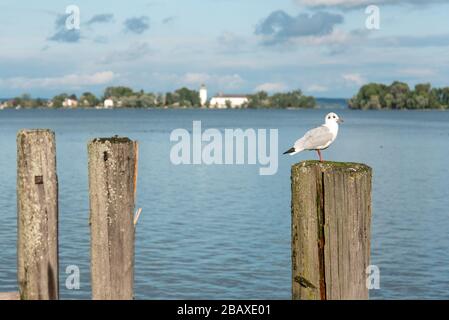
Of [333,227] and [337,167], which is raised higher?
[337,167]

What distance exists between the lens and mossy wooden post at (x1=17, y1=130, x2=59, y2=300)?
275 inches

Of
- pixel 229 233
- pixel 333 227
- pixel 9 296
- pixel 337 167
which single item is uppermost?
pixel 337 167

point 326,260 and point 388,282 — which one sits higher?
point 326,260

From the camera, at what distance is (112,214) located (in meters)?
6.66

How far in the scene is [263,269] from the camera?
19.3 metres

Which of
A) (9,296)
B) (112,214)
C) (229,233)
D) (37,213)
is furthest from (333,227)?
(229,233)

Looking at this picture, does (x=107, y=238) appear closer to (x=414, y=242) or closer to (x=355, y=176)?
(x=355, y=176)

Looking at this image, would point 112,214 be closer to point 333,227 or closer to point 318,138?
point 333,227

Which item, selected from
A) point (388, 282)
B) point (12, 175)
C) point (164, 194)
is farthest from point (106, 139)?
point (12, 175)

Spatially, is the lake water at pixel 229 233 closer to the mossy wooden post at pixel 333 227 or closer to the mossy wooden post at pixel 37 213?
the mossy wooden post at pixel 37 213

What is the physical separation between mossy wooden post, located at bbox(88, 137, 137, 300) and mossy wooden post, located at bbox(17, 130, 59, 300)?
0.50 metres

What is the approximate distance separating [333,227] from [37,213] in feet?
8.11

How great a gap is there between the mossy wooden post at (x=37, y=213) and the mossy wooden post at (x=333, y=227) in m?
2.08
